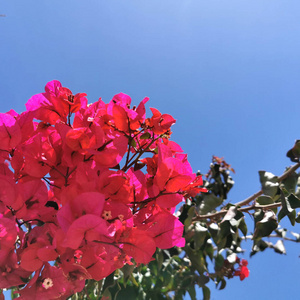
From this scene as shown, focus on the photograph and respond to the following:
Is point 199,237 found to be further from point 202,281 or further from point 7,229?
point 7,229

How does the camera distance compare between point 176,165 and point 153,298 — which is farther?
point 153,298

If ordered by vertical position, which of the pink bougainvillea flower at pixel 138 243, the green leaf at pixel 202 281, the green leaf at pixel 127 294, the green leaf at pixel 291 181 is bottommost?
the pink bougainvillea flower at pixel 138 243

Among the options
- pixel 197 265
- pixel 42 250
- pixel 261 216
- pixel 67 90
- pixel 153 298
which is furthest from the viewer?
pixel 153 298

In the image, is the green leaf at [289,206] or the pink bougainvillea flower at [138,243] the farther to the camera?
the green leaf at [289,206]

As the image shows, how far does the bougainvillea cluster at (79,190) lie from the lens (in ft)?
1.52

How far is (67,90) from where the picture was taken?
59cm

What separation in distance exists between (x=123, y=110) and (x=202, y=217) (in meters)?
0.73

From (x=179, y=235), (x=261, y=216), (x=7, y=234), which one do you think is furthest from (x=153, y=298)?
(x=7, y=234)

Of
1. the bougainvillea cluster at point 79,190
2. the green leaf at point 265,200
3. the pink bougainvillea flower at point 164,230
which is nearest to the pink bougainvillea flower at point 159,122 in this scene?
the bougainvillea cluster at point 79,190

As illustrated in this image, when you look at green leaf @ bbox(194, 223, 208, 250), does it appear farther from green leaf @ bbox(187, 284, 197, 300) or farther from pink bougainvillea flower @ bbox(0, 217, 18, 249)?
green leaf @ bbox(187, 284, 197, 300)

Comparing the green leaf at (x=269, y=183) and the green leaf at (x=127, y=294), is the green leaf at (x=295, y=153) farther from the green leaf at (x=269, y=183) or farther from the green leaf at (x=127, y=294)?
the green leaf at (x=127, y=294)

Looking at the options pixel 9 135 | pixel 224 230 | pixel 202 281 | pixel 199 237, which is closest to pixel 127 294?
pixel 202 281

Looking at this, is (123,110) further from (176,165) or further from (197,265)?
(197,265)

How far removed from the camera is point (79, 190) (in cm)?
46
